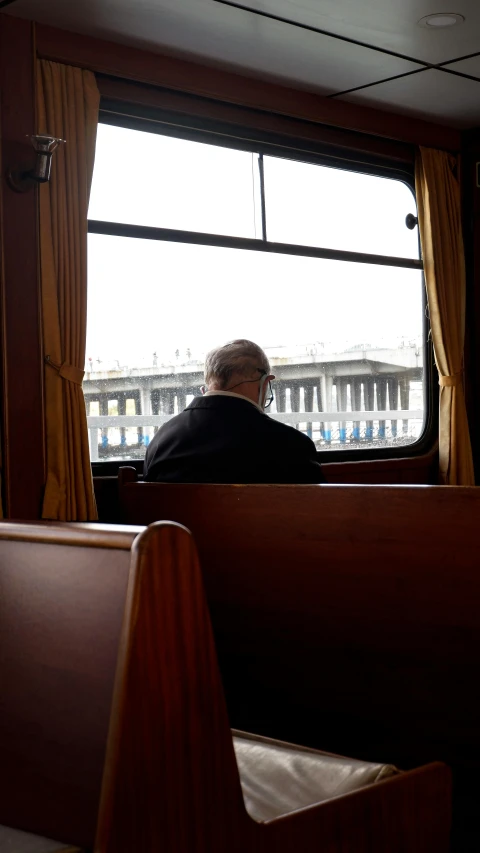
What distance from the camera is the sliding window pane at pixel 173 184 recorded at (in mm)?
3971

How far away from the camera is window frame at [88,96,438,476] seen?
3.97 metres

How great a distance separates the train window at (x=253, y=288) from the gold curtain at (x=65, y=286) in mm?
225

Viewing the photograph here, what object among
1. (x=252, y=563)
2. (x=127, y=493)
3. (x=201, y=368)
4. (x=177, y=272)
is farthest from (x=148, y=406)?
(x=252, y=563)

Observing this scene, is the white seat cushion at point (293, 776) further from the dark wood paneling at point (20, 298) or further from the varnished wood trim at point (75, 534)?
the dark wood paneling at point (20, 298)

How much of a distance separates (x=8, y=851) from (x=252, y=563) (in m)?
1.21

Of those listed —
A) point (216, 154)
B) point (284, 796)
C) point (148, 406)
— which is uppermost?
point (216, 154)

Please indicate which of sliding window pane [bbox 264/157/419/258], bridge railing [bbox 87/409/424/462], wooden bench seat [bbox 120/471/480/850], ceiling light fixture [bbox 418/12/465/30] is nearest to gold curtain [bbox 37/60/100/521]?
bridge railing [bbox 87/409/424/462]

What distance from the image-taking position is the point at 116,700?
3.52ft

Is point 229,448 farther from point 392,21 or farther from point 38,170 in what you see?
point 392,21

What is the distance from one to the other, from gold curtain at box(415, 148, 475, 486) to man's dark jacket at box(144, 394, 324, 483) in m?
2.54

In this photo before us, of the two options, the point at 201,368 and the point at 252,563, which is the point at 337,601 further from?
the point at 201,368

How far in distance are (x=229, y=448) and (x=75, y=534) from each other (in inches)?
65.7

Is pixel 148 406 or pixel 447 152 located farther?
pixel 447 152

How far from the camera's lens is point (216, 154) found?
4363 millimetres
